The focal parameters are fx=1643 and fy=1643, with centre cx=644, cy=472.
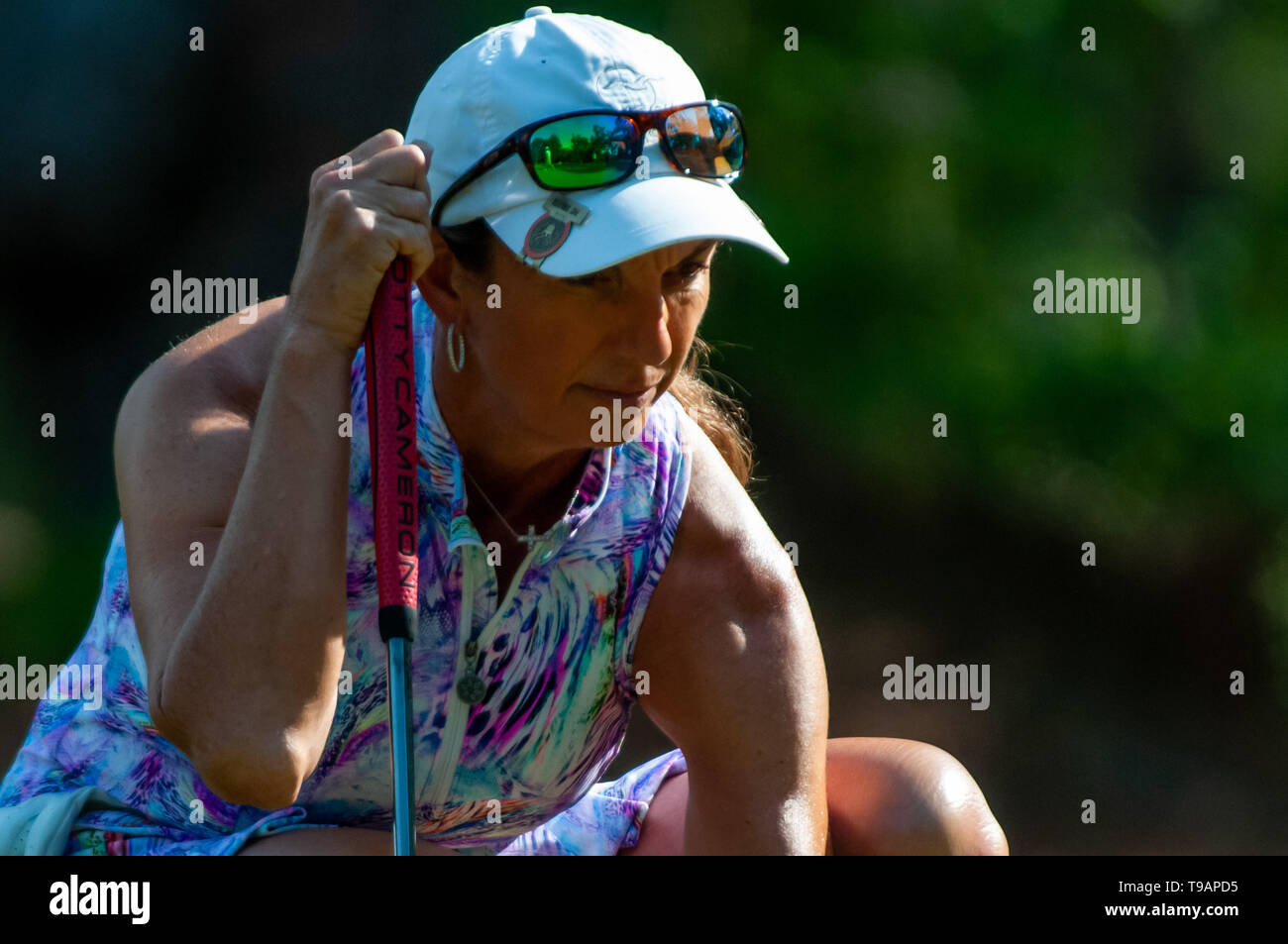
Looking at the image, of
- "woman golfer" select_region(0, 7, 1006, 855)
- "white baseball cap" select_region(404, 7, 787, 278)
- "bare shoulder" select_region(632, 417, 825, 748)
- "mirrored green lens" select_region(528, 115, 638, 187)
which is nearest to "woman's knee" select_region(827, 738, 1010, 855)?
"woman golfer" select_region(0, 7, 1006, 855)

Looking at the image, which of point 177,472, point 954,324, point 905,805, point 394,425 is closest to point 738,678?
point 905,805

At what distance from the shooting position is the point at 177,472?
156 cm

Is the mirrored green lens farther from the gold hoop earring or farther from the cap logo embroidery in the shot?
the gold hoop earring

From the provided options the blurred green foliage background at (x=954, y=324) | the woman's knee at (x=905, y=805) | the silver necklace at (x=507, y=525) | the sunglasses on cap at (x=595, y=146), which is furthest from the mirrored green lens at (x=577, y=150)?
the blurred green foliage background at (x=954, y=324)

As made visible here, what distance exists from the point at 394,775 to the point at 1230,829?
2.84 meters

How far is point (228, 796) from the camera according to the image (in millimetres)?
1484

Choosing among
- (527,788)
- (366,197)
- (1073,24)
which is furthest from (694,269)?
(1073,24)

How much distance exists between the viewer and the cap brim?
150 cm

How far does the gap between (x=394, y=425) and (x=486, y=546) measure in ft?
A: 0.88

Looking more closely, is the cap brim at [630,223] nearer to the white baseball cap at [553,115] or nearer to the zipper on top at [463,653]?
the white baseball cap at [553,115]

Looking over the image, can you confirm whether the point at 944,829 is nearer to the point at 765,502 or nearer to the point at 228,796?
the point at 228,796

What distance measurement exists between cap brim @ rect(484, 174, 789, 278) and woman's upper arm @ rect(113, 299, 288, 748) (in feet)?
1.04

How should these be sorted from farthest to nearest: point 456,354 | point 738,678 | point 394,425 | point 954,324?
point 954,324 → point 738,678 → point 456,354 → point 394,425

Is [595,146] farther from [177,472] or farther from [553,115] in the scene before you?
[177,472]
